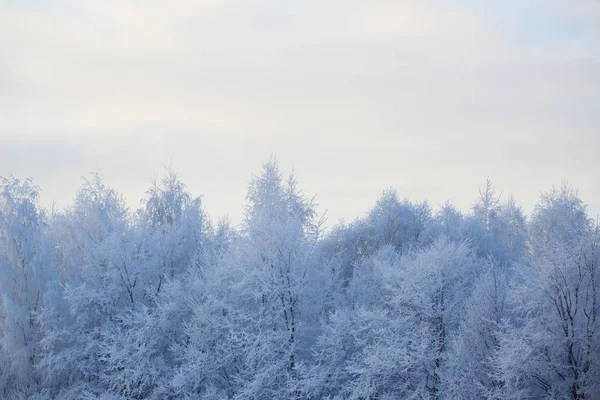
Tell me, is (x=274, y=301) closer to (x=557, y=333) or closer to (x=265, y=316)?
(x=265, y=316)

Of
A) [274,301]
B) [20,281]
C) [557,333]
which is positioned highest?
[20,281]

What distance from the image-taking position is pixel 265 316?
33062mm

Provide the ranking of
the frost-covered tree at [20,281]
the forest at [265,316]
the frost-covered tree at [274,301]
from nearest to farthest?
the forest at [265,316]
the frost-covered tree at [274,301]
the frost-covered tree at [20,281]

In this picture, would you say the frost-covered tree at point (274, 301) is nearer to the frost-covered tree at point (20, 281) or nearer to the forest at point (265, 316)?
the forest at point (265, 316)

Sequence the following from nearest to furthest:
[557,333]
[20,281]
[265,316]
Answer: [557,333], [265,316], [20,281]

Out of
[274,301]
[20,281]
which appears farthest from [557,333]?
[20,281]

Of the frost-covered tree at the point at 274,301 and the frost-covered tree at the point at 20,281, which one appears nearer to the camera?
the frost-covered tree at the point at 274,301

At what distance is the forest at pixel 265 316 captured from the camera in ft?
88.0

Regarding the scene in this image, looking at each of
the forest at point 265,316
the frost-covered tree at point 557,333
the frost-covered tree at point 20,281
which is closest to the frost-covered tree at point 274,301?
the forest at point 265,316

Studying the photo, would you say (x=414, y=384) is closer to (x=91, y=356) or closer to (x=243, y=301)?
(x=243, y=301)

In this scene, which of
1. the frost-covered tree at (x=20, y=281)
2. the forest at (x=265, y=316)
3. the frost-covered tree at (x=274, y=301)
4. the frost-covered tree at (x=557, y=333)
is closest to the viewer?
the frost-covered tree at (x=557, y=333)

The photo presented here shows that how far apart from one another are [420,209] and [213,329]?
104 feet

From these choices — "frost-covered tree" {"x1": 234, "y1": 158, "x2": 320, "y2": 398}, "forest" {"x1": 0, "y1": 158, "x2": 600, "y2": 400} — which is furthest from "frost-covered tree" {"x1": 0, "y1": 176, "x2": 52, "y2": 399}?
"frost-covered tree" {"x1": 234, "y1": 158, "x2": 320, "y2": 398}

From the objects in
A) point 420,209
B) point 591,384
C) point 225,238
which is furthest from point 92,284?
point 420,209
